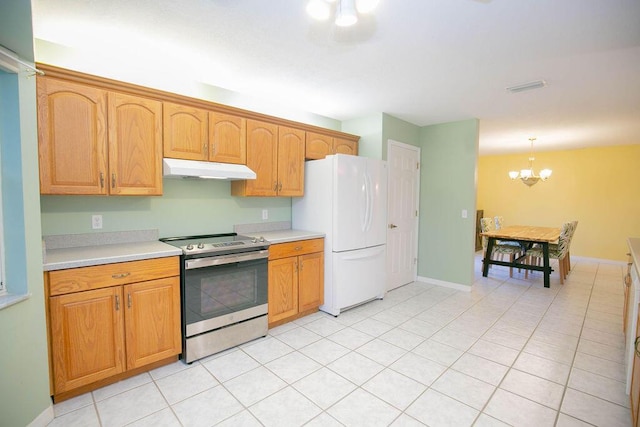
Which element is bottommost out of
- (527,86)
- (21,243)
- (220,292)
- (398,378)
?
(398,378)

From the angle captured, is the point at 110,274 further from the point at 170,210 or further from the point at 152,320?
the point at 170,210

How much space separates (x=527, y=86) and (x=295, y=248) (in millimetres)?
2781

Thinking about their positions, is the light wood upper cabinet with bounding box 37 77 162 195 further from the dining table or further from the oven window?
the dining table

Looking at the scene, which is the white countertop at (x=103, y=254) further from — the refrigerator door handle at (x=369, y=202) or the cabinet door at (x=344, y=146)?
the cabinet door at (x=344, y=146)

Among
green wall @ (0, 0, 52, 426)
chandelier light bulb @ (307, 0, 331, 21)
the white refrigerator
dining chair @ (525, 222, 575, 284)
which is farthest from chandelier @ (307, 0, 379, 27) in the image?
dining chair @ (525, 222, 575, 284)

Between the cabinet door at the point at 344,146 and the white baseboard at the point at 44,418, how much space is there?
3.34m

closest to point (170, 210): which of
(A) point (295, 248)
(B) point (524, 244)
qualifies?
(A) point (295, 248)

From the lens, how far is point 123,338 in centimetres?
208

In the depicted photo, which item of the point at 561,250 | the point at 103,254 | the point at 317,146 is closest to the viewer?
the point at 103,254

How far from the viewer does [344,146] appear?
3.96m

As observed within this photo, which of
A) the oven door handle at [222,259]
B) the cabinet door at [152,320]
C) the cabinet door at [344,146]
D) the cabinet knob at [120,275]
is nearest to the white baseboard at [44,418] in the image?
the cabinet door at [152,320]

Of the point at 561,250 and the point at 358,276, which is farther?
the point at 561,250

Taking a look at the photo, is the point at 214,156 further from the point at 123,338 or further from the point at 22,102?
the point at 123,338

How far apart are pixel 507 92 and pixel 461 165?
1.32 m
